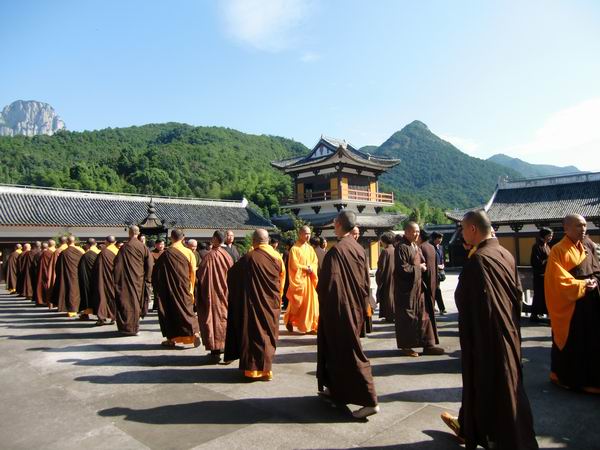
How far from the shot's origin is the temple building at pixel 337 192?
2925 centimetres

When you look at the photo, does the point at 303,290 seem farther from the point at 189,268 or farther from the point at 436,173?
the point at 436,173

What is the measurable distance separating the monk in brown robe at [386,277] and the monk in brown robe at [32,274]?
33.2 ft

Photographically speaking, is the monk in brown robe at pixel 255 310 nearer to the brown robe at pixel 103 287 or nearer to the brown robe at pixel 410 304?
the brown robe at pixel 410 304

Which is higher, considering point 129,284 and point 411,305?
point 129,284

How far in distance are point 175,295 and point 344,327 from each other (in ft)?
11.7

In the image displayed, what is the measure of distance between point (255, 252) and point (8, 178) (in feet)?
196

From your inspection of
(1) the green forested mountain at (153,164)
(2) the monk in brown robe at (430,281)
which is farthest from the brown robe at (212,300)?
(1) the green forested mountain at (153,164)

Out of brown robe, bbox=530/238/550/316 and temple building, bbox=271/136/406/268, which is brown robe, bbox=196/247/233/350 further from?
temple building, bbox=271/136/406/268

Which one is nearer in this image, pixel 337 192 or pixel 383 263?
pixel 383 263

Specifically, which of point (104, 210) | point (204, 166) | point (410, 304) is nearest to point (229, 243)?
point (410, 304)

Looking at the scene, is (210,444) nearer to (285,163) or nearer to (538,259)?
(538,259)

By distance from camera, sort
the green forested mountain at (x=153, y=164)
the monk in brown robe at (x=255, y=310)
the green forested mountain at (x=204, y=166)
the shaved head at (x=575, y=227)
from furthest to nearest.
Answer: the green forested mountain at (x=204, y=166) → the green forested mountain at (x=153, y=164) → the monk in brown robe at (x=255, y=310) → the shaved head at (x=575, y=227)

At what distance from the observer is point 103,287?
8.99 metres

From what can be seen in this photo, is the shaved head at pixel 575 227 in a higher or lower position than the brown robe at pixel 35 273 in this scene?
higher
